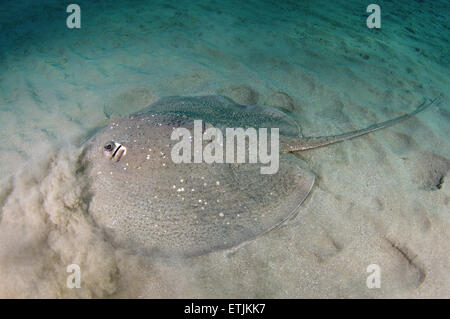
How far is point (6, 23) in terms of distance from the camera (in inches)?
355

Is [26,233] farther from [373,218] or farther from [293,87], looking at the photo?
[293,87]

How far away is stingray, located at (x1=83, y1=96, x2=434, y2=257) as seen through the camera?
2875 mm

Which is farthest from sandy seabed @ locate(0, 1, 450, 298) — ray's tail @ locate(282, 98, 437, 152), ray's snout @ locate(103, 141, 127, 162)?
ray's snout @ locate(103, 141, 127, 162)

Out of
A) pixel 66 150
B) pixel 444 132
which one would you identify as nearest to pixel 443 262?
pixel 444 132

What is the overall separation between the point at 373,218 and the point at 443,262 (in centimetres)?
93

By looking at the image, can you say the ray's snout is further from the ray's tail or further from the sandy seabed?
the ray's tail

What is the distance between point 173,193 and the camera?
304 centimetres

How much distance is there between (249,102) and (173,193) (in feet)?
10.0

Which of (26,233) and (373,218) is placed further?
(373,218)

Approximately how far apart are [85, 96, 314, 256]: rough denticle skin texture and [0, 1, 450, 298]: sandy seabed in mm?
254

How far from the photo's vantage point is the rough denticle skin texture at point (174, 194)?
2875mm

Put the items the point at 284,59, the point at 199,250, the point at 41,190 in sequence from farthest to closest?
the point at 284,59, the point at 41,190, the point at 199,250

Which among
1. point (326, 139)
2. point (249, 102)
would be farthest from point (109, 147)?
point (326, 139)

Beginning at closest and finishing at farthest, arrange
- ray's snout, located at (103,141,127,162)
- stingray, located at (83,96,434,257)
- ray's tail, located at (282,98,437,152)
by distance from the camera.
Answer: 1. stingray, located at (83,96,434,257)
2. ray's snout, located at (103,141,127,162)
3. ray's tail, located at (282,98,437,152)
